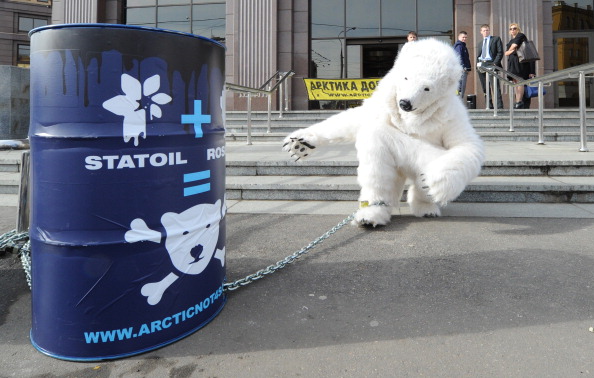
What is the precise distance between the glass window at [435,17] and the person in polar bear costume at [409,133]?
1193cm

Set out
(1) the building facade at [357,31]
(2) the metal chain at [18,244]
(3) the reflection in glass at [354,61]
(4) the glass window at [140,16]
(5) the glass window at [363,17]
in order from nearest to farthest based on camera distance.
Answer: (2) the metal chain at [18,244]
(1) the building facade at [357,31]
(5) the glass window at [363,17]
(3) the reflection in glass at [354,61]
(4) the glass window at [140,16]

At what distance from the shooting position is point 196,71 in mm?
1896

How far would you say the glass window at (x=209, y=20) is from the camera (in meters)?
15.6

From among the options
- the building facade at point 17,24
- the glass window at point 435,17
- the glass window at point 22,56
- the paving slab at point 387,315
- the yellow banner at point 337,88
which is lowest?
the paving slab at point 387,315

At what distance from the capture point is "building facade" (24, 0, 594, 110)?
1301 cm

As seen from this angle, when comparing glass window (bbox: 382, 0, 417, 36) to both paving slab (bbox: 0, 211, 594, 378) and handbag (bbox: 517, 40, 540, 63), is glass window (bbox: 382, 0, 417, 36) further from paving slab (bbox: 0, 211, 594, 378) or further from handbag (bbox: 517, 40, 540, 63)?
paving slab (bbox: 0, 211, 594, 378)

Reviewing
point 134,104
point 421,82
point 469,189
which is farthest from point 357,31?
point 134,104

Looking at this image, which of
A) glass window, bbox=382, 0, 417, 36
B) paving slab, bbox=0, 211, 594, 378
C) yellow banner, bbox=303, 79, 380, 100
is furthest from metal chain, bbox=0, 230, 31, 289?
glass window, bbox=382, 0, 417, 36

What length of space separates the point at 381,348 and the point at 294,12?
13.8 m

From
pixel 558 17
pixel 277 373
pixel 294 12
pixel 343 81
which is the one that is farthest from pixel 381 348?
pixel 558 17

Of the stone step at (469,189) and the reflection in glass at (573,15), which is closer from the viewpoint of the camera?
the stone step at (469,189)

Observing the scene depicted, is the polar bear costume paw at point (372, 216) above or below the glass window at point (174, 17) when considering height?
below

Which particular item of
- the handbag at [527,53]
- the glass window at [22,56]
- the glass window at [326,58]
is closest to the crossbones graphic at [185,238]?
the handbag at [527,53]

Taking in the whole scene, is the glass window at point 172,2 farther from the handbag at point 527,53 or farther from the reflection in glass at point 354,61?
the handbag at point 527,53
